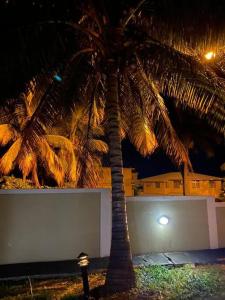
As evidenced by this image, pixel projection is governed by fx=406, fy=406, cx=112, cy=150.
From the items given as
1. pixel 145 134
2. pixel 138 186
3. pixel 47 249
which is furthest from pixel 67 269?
pixel 138 186

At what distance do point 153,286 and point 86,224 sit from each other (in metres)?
3.71

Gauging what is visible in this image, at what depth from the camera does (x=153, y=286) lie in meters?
8.70

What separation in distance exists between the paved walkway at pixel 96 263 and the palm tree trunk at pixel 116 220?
186 centimetres

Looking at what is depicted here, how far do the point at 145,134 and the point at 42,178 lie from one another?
1213 cm

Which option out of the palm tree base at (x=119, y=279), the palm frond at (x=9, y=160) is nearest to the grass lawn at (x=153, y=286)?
the palm tree base at (x=119, y=279)

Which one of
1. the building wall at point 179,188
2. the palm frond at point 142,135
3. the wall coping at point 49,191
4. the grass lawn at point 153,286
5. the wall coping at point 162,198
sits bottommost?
the grass lawn at point 153,286

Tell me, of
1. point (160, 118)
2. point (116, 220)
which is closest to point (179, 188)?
point (160, 118)

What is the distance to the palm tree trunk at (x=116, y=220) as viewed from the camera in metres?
8.66

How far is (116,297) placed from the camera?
8172mm

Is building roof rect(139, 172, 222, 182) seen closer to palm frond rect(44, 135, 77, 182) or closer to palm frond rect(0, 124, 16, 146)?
palm frond rect(44, 135, 77, 182)

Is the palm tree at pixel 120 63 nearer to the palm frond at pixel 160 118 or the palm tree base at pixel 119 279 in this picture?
the palm tree base at pixel 119 279

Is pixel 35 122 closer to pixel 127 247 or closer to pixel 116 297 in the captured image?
pixel 127 247

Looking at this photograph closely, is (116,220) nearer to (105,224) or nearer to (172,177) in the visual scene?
(105,224)

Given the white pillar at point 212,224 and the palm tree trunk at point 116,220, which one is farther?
the white pillar at point 212,224
